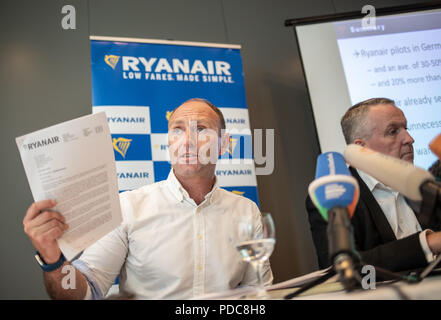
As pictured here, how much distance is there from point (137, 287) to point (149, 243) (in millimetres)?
167

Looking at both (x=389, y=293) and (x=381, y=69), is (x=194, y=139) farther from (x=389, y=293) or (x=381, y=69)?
(x=381, y=69)

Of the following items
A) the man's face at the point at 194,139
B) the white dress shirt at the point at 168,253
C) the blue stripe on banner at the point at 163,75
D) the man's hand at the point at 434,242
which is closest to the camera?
the man's hand at the point at 434,242

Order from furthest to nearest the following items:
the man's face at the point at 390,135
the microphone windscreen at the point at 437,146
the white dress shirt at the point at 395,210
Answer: the man's face at the point at 390,135
the white dress shirt at the point at 395,210
the microphone windscreen at the point at 437,146

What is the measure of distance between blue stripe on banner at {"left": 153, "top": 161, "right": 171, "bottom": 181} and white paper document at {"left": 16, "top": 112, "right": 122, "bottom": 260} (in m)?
1.33

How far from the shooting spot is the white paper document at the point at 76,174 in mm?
888

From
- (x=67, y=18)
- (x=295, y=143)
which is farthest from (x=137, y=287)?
(x=67, y=18)

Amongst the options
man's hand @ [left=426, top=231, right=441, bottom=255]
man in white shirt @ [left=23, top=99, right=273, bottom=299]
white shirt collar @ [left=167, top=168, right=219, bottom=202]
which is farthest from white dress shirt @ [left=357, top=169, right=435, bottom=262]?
white shirt collar @ [left=167, top=168, right=219, bottom=202]

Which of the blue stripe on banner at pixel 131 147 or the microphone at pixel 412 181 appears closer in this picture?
the microphone at pixel 412 181

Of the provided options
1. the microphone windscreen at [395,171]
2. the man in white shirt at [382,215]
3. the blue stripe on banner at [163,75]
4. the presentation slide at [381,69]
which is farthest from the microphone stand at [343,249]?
the presentation slide at [381,69]

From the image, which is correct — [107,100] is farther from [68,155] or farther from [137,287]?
[68,155]

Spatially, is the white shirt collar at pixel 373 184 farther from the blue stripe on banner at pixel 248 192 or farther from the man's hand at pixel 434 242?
the blue stripe on banner at pixel 248 192

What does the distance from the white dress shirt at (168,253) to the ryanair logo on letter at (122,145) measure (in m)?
0.70

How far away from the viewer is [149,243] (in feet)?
4.84

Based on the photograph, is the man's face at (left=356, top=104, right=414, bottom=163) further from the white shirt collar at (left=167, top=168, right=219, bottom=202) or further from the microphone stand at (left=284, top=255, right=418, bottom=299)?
the microphone stand at (left=284, top=255, right=418, bottom=299)
